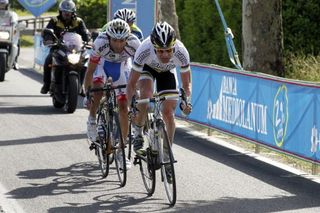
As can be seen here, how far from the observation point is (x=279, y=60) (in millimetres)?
18750

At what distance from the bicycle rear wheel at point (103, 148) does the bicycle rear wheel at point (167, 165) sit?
161 centimetres

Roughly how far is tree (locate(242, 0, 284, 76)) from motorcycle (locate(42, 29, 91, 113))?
289 centimetres

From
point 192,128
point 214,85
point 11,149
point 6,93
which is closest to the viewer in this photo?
point 11,149

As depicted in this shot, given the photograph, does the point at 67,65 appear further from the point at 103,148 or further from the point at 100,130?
the point at 103,148

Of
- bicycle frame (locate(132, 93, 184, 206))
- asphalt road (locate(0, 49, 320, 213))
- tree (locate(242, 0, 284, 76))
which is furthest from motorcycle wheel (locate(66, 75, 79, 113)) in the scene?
bicycle frame (locate(132, 93, 184, 206))

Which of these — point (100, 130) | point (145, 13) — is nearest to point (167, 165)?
point (100, 130)

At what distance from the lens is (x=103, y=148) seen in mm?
12000

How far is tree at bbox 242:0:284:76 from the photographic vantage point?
18203 millimetres

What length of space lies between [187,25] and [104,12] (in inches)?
707

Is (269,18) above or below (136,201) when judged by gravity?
above

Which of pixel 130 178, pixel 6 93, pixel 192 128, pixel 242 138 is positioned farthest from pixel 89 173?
pixel 6 93

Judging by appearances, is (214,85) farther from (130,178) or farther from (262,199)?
(262,199)

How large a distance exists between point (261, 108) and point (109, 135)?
2.87m

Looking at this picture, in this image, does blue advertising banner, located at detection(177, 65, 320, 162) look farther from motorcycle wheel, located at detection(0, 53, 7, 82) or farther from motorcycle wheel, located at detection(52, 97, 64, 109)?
motorcycle wheel, located at detection(0, 53, 7, 82)
